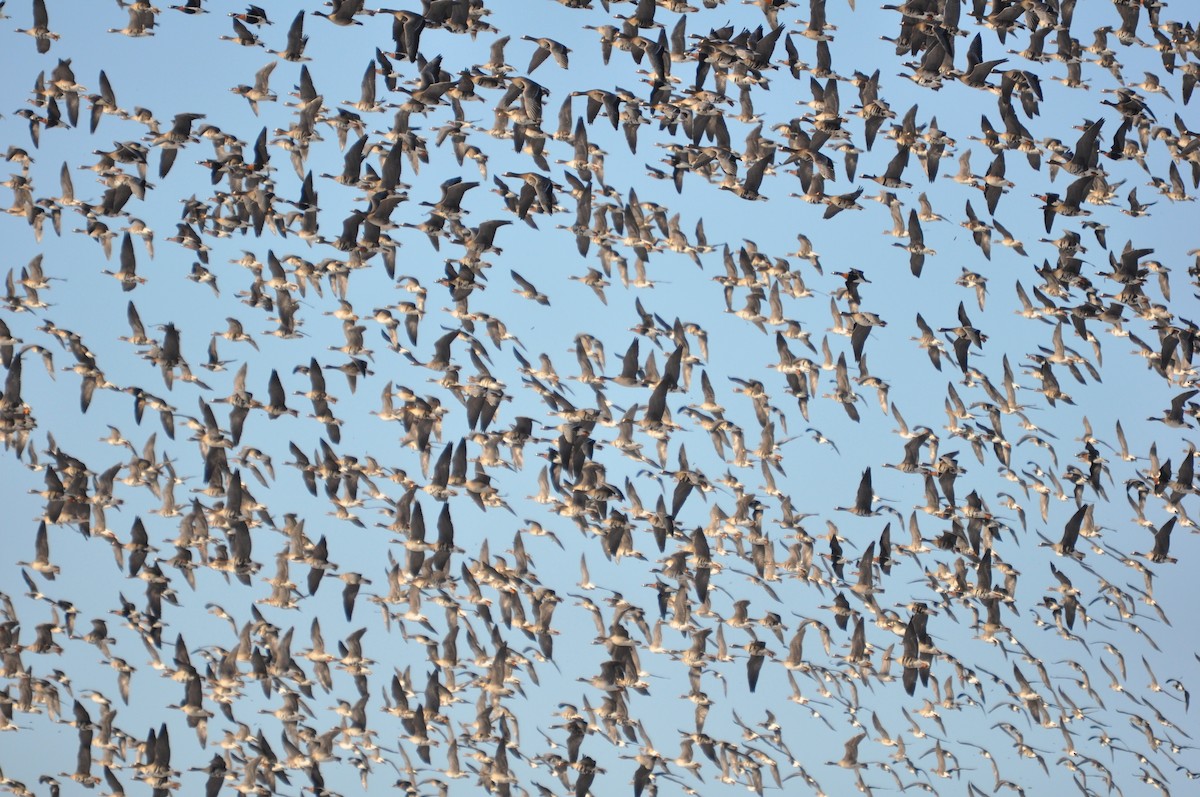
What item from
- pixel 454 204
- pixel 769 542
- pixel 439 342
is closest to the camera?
pixel 454 204

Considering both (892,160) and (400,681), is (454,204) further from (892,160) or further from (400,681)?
(400,681)

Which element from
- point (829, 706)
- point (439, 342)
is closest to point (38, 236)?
point (439, 342)

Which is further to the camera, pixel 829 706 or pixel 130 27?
pixel 829 706

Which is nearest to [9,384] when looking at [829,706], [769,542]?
[769,542]

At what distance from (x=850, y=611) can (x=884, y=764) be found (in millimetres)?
6138

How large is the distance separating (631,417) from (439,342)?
4213 mm

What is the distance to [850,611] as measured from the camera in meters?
44.5

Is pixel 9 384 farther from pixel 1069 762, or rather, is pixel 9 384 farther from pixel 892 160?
pixel 1069 762

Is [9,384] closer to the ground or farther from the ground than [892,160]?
closer to the ground

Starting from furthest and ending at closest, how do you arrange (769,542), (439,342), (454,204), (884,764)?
1. (884,764)
2. (769,542)
3. (439,342)
4. (454,204)

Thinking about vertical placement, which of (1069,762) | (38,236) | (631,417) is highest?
(38,236)

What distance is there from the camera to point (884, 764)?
48875 millimetres

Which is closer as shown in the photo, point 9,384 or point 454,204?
point 454,204

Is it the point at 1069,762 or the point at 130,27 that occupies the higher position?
the point at 130,27
